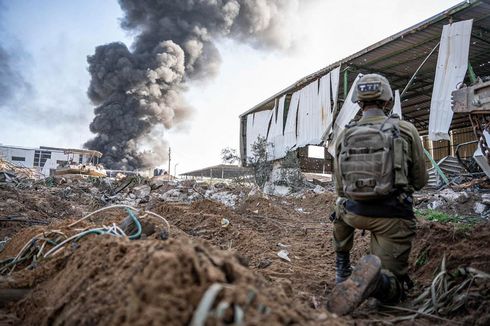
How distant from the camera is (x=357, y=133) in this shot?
2242 millimetres

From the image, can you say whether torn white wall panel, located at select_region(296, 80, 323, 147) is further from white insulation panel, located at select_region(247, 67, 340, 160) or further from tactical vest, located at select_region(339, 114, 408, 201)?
tactical vest, located at select_region(339, 114, 408, 201)

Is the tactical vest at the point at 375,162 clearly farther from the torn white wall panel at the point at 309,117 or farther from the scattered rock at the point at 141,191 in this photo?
the torn white wall panel at the point at 309,117

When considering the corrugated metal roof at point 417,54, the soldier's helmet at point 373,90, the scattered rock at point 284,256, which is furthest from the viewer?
the corrugated metal roof at point 417,54

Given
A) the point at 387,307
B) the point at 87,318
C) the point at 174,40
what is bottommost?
the point at 387,307

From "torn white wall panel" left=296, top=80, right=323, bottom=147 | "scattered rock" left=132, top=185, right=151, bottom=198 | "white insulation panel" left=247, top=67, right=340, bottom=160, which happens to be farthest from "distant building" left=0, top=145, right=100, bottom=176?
"torn white wall panel" left=296, top=80, right=323, bottom=147

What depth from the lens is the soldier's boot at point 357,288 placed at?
1749 mm

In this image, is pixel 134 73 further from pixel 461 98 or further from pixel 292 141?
pixel 461 98

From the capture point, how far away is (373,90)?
239cm

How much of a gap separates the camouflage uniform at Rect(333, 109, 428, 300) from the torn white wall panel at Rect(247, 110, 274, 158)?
12.7m

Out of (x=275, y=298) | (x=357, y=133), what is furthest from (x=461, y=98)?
(x=275, y=298)

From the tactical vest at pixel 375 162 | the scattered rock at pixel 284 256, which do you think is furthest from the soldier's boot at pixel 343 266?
the scattered rock at pixel 284 256

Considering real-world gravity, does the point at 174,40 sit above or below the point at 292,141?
above

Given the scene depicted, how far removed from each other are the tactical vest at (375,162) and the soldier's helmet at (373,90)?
0.74 ft

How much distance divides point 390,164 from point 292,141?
1099 centimetres
